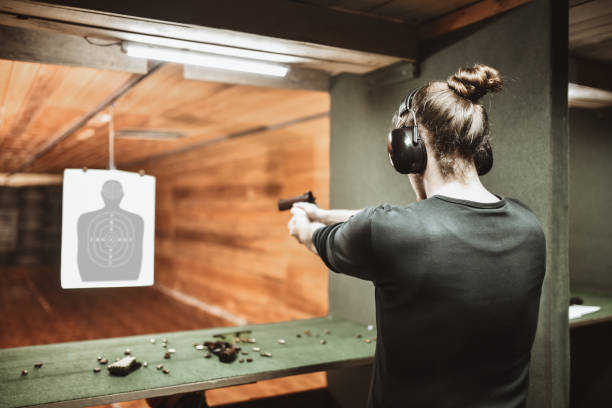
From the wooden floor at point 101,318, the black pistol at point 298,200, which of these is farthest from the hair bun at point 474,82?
the wooden floor at point 101,318

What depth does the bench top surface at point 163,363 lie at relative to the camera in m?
1.62

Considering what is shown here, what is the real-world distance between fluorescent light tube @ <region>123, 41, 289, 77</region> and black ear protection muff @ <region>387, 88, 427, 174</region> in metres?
1.19

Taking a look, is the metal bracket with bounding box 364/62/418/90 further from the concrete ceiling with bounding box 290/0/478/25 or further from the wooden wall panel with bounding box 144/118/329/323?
the wooden wall panel with bounding box 144/118/329/323

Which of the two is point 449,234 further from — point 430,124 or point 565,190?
point 565,190

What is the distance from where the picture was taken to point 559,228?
1708 millimetres

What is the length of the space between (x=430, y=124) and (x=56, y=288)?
9977 mm

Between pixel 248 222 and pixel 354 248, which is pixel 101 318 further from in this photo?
pixel 354 248

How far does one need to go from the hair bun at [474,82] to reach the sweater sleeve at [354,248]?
371mm

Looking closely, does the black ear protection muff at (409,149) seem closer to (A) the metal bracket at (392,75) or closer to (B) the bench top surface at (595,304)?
(A) the metal bracket at (392,75)

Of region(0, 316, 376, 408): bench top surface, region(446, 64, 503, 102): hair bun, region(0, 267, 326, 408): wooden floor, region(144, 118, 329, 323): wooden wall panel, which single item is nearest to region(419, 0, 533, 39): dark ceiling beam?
region(446, 64, 503, 102): hair bun

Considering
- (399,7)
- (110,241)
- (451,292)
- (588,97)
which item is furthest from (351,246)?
(588,97)

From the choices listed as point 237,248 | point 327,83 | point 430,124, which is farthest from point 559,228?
point 237,248

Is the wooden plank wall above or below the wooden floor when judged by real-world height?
above

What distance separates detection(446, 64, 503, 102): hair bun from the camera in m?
1.14
